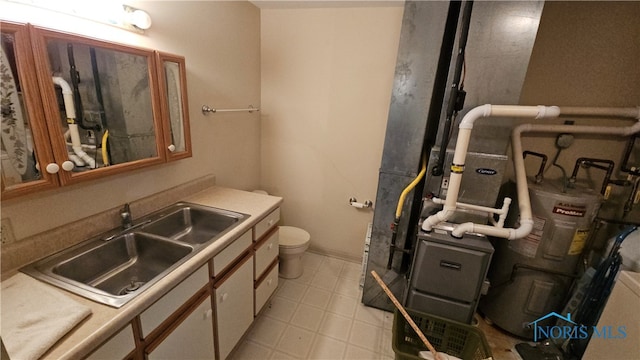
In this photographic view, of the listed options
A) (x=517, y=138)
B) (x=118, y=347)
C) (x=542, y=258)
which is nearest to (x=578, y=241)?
(x=542, y=258)

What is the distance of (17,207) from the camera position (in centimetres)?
98

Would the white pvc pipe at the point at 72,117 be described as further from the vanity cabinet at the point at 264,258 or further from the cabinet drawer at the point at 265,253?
the cabinet drawer at the point at 265,253

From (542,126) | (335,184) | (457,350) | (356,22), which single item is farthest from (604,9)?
(457,350)

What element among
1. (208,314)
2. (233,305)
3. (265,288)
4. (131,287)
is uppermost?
(131,287)

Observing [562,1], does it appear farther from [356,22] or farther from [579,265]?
[579,265]

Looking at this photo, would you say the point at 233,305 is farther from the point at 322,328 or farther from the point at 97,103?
the point at 97,103

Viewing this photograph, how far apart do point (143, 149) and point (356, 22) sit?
73.5 inches

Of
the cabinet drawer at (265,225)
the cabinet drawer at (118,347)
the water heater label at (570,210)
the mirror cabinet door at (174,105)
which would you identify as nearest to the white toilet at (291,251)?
the cabinet drawer at (265,225)

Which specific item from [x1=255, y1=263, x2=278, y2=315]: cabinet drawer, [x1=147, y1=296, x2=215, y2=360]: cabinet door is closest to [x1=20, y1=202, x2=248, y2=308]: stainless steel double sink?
[x1=147, y1=296, x2=215, y2=360]: cabinet door

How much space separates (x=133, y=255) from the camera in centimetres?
134

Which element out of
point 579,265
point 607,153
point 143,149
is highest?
point 607,153

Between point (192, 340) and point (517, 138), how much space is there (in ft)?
7.28

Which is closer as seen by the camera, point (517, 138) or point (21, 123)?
point (21, 123)

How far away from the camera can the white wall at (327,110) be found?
7.18ft
